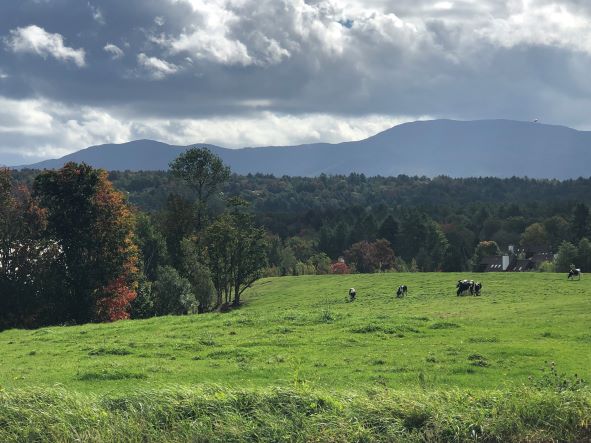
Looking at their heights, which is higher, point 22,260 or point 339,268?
point 22,260

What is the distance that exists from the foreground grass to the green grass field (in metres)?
0.03

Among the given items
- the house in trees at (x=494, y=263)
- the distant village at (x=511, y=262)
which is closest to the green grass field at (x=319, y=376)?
the house in trees at (x=494, y=263)

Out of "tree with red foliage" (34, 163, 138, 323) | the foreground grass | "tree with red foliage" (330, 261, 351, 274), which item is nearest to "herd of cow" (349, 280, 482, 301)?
"tree with red foliage" (34, 163, 138, 323)

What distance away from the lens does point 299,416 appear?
10438 mm

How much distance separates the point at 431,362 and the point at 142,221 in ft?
184

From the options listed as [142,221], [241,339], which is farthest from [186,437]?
[142,221]

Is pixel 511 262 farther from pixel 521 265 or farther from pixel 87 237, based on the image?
pixel 87 237

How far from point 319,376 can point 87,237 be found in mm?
33878

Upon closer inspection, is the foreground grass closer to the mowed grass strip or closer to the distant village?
the mowed grass strip

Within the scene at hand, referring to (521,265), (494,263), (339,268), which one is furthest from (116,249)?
(521,265)

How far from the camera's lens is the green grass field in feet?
A: 33.3

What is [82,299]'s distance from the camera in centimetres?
4694

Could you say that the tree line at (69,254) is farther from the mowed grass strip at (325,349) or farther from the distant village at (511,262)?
the distant village at (511,262)

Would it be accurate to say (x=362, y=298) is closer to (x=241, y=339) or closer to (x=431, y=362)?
(x=241, y=339)
